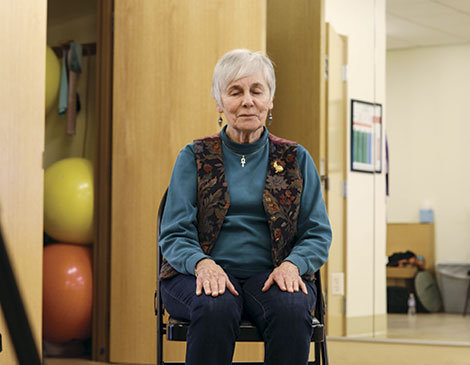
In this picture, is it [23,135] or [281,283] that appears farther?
[23,135]

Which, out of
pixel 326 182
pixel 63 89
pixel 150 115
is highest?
pixel 63 89

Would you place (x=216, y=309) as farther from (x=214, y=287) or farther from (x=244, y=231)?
(x=244, y=231)

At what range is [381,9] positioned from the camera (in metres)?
4.26

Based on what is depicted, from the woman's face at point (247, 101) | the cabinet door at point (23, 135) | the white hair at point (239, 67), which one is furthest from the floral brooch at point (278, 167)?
the cabinet door at point (23, 135)

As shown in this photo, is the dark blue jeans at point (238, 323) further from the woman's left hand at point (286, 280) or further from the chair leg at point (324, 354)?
the chair leg at point (324, 354)

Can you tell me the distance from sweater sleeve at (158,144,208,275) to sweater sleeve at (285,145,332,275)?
24 centimetres

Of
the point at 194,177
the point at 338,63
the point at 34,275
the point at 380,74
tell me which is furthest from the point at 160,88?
the point at 380,74

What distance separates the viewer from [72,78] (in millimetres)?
3459

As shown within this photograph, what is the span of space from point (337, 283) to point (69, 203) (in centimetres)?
180

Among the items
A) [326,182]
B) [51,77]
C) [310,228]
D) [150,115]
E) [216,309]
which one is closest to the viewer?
[216,309]

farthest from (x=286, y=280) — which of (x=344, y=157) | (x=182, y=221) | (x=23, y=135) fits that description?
(x=344, y=157)

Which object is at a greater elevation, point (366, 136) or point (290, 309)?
point (366, 136)

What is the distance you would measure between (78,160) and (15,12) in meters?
0.95

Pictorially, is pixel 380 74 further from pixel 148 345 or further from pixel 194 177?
pixel 194 177
